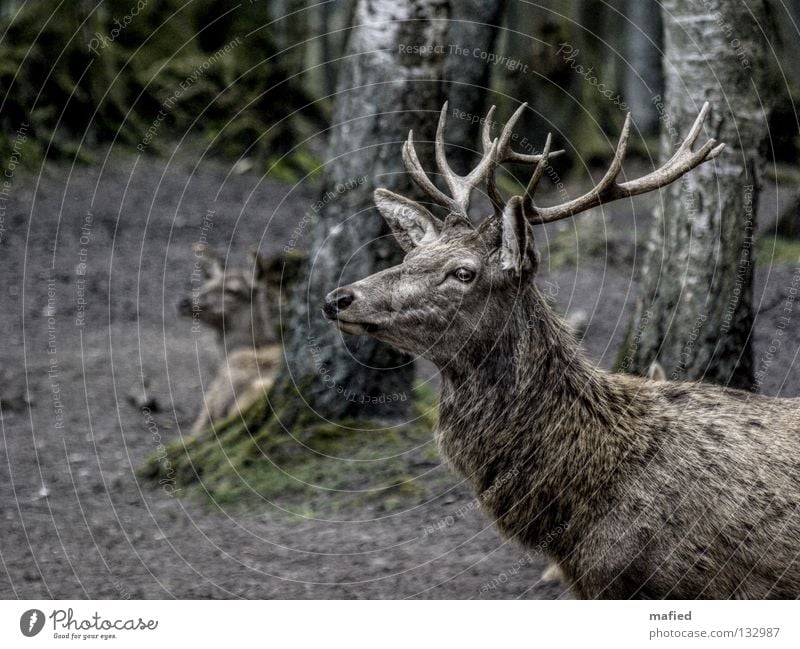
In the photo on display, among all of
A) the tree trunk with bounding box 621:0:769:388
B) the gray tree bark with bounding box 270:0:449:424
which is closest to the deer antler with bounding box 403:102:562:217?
the gray tree bark with bounding box 270:0:449:424

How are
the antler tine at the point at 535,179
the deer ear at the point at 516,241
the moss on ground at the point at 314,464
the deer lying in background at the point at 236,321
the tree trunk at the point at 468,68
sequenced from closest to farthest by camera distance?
the antler tine at the point at 535,179 → the deer ear at the point at 516,241 → the moss on ground at the point at 314,464 → the tree trunk at the point at 468,68 → the deer lying in background at the point at 236,321

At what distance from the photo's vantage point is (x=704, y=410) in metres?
4.98

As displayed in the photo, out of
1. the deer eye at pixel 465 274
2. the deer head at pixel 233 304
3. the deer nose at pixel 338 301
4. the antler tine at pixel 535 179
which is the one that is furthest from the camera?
the deer head at pixel 233 304

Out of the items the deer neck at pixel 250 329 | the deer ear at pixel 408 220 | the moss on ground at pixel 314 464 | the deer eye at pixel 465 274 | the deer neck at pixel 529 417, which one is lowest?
the moss on ground at pixel 314 464

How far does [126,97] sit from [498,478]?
13.4m

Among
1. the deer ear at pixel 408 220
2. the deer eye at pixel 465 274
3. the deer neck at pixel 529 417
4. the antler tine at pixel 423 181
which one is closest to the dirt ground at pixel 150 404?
the deer neck at pixel 529 417

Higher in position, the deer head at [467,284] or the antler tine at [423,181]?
the antler tine at [423,181]

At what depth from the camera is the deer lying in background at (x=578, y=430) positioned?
4578 millimetres

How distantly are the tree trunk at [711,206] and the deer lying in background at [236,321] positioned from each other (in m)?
3.77

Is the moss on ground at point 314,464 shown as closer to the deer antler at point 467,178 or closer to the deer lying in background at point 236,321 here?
the deer lying in background at point 236,321

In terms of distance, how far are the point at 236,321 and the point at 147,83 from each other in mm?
7891

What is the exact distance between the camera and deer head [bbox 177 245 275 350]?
9672 millimetres

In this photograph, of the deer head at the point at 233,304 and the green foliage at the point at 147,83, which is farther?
the green foliage at the point at 147,83
